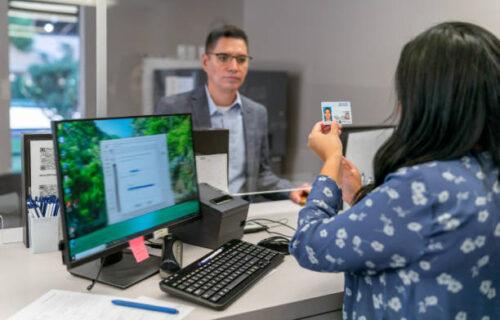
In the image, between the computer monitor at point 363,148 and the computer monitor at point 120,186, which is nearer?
the computer monitor at point 120,186

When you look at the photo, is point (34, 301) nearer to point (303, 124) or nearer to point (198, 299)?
point (198, 299)

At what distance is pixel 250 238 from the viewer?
1562 millimetres

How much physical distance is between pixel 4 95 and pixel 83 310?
6.00 ft

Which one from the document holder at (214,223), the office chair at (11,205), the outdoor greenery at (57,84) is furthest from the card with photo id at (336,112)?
the outdoor greenery at (57,84)

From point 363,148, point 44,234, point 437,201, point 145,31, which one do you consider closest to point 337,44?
point 363,148

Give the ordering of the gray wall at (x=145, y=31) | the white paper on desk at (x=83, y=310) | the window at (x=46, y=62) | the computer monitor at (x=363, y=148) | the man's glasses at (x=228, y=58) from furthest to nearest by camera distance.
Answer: the window at (x=46, y=62)
the gray wall at (x=145, y=31)
the man's glasses at (x=228, y=58)
the computer monitor at (x=363, y=148)
the white paper on desk at (x=83, y=310)

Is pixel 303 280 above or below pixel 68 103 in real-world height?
below

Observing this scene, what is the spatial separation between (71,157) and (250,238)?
68cm

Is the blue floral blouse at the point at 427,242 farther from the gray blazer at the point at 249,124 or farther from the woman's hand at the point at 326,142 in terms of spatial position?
the gray blazer at the point at 249,124

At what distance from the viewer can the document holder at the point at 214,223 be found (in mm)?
1425

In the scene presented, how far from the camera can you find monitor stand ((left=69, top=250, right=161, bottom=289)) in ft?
3.87

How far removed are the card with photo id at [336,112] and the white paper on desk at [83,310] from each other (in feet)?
2.10

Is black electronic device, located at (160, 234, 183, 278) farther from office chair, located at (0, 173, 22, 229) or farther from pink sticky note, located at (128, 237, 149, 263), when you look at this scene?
Answer: office chair, located at (0, 173, 22, 229)

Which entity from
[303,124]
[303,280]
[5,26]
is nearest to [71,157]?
[303,280]
